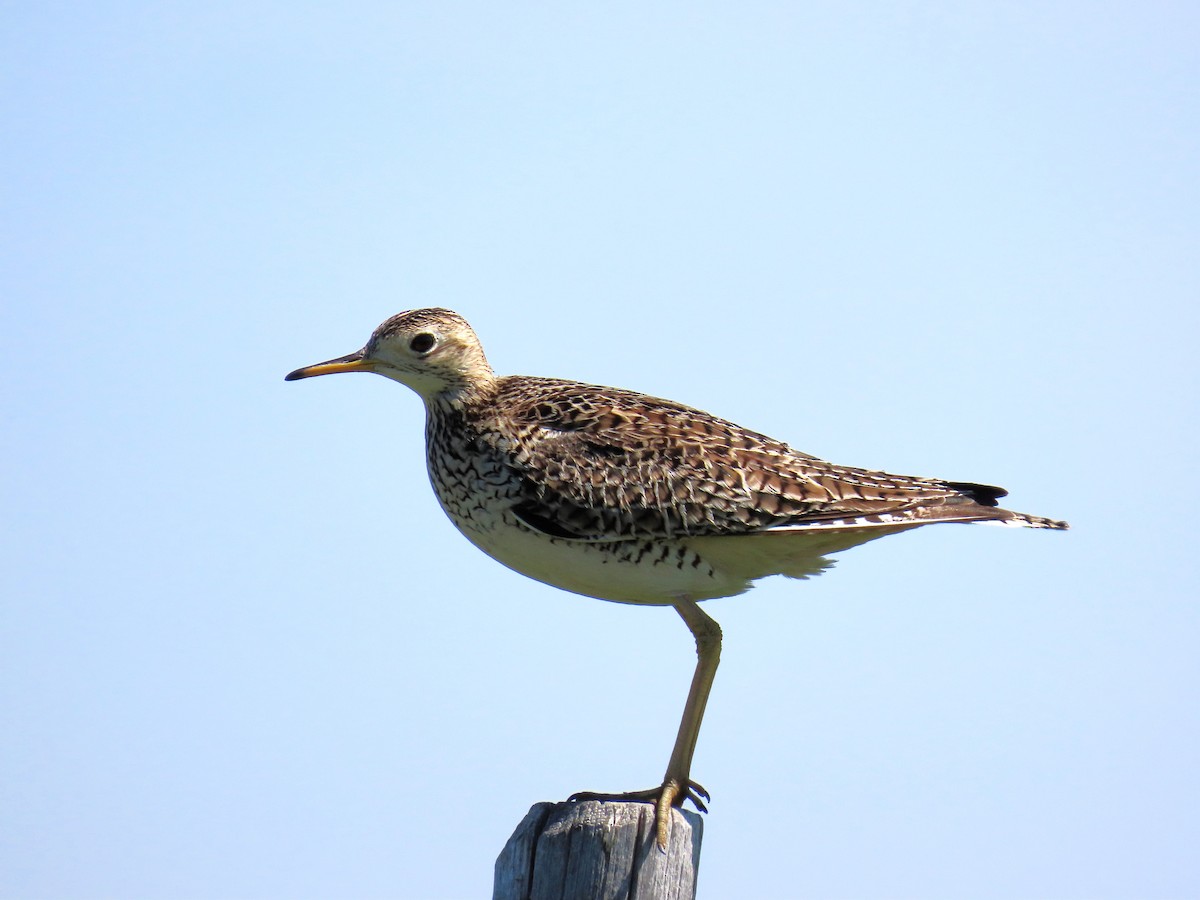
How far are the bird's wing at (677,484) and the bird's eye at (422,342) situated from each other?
79 centimetres

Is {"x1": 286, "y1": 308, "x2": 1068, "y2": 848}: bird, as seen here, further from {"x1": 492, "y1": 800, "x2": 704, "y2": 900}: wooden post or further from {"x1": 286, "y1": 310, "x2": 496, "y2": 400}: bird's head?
{"x1": 492, "y1": 800, "x2": 704, "y2": 900}: wooden post

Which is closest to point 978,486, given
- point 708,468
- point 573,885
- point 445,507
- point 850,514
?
point 850,514

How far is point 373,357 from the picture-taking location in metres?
10.2

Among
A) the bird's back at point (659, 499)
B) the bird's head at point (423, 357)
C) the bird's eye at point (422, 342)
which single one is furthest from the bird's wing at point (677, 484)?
the bird's eye at point (422, 342)

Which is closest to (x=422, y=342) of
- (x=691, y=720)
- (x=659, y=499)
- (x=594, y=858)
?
(x=659, y=499)

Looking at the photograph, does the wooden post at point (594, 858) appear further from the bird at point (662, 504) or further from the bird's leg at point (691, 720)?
the bird at point (662, 504)

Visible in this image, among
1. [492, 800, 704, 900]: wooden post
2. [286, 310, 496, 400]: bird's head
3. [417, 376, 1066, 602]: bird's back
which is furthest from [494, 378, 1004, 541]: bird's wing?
[492, 800, 704, 900]: wooden post

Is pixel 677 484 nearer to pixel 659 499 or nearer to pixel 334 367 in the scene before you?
pixel 659 499

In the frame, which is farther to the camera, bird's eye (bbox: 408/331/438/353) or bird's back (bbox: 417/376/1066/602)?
bird's eye (bbox: 408/331/438/353)

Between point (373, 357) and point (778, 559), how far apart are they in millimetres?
3301

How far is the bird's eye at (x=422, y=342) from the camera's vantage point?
10.0 meters

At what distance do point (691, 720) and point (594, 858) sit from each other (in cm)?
252

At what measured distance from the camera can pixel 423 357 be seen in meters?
10.0

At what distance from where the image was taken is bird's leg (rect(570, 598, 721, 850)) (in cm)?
852
